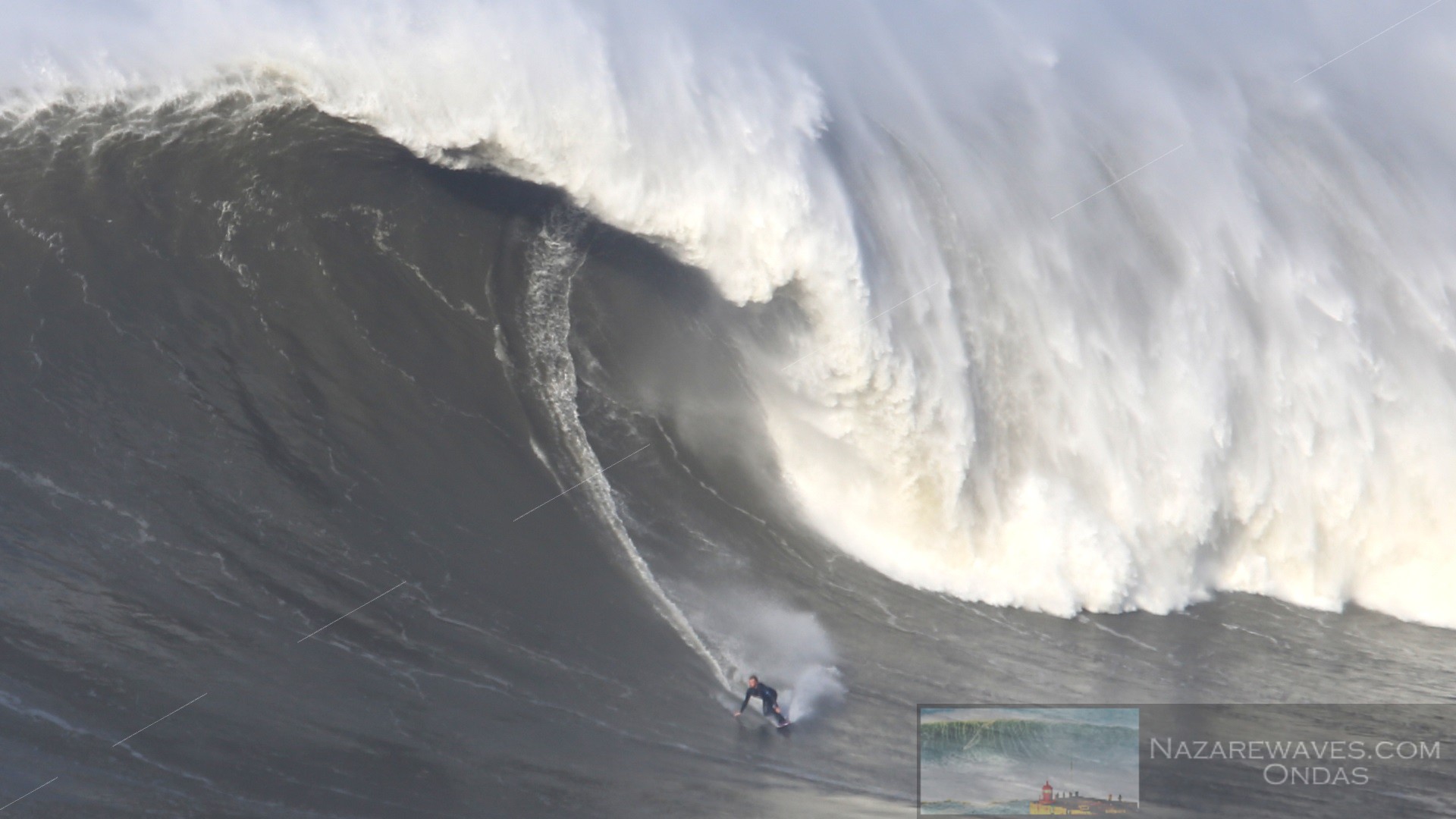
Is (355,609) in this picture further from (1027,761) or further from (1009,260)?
(1009,260)

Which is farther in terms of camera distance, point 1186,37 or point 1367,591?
point 1186,37

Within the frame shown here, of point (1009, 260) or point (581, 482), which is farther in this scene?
point (1009, 260)

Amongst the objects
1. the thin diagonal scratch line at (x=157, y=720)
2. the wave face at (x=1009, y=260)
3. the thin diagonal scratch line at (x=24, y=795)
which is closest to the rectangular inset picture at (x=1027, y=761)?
the wave face at (x=1009, y=260)

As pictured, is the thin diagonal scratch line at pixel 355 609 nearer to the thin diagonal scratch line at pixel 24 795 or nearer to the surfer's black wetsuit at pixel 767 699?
the thin diagonal scratch line at pixel 24 795

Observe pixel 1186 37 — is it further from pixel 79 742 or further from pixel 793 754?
pixel 79 742

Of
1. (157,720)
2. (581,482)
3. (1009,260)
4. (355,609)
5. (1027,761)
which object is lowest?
(157,720)

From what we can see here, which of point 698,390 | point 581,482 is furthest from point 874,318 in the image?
point 581,482

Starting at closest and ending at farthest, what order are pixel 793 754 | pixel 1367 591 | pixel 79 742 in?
1. pixel 79 742
2. pixel 793 754
3. pixel 1367 591

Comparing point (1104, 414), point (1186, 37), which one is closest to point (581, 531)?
point (1104, 414)
